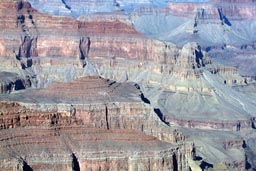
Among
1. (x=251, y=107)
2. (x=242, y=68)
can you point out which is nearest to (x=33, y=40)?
(x=251, y=107)

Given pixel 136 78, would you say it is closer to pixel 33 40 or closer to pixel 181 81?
pixel 181 81

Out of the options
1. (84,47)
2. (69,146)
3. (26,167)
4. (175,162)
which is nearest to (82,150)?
(69,146)

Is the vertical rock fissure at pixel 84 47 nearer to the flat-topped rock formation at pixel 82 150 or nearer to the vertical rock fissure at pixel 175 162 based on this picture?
the vertical rock fissure at pixel 175 162

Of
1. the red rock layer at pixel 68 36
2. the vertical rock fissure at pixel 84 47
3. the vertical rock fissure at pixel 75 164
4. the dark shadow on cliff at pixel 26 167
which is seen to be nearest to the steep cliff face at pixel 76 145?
the vertical rock fissure at pixel 75 164

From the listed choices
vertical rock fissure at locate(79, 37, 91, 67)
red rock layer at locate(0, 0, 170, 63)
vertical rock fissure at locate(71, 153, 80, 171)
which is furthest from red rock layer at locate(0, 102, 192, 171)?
vertical rock fissure at locate(79, 37, 91, 67)

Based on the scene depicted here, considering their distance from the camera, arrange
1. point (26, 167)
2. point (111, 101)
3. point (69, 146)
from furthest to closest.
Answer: point (111, 101) → point (69, 146) → point (26, 167)

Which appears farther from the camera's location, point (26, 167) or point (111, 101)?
point (111, 101)

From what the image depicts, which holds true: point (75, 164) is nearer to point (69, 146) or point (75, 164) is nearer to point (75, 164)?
point (75, 164)

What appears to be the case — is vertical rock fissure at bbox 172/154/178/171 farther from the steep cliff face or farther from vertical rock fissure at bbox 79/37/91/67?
vertical rock fissure at bbox 79/37/91/67
